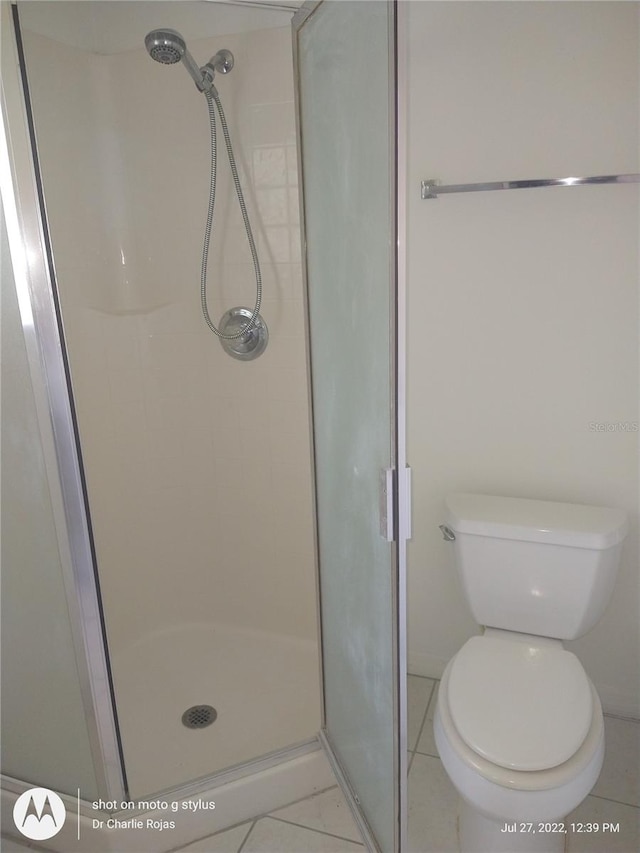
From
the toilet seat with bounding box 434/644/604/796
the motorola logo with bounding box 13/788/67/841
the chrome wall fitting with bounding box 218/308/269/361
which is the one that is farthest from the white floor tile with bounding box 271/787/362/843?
the chrome wall fitting with bounding box 218/308/269/361

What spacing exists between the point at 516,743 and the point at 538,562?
47 cm

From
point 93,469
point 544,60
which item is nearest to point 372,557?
point 93,469

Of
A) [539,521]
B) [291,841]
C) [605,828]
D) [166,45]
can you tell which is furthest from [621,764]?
[166,45]

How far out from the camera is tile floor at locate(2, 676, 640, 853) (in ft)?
4.52

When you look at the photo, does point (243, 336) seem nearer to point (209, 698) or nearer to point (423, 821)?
point (209, 698)

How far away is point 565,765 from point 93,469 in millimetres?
1505

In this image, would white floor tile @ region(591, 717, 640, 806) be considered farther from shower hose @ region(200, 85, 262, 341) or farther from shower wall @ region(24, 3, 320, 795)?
shower hose @ region(200, 85, 262, 341)

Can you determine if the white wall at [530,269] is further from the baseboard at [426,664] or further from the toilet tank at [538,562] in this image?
the baseboard at [426,664]

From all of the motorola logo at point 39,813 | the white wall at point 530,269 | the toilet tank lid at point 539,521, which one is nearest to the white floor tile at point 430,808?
the white wall at point 530,269

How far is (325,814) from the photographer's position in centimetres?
146

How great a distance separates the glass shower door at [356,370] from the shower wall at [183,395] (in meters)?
0.37

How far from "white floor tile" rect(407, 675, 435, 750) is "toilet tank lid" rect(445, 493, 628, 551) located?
0.70 metres

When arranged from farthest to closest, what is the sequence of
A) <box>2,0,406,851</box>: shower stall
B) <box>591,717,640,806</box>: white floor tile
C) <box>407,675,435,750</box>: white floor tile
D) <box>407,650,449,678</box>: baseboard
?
1. <box>407,650,449,678</box>: baseboard
2. <box>407,675,435,750</box>: white floor tile
3. <box>591,717,640,806</box>: white floor tile
4. <box>2,0,406,851</box>: shower stall

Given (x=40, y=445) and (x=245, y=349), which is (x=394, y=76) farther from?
(x=245, y=349)
